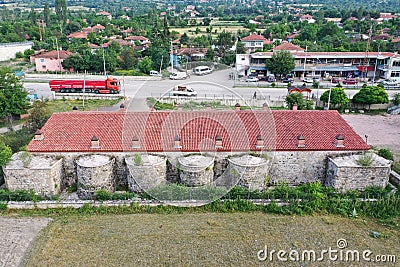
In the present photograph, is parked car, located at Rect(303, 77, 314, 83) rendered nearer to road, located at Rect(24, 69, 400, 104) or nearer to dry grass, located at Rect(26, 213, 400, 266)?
road, located at Rect(24, 69, 400, 104)

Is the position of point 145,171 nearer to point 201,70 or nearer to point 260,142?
point 260,142

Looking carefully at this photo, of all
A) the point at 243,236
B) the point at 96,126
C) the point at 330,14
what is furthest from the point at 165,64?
the point at 330,14

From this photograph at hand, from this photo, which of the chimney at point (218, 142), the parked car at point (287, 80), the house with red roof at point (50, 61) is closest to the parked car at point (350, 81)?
the parked car at point (287, 80)

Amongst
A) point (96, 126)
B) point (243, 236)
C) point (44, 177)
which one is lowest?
point (243, 236)

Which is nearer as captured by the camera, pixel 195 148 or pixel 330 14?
pixel 195 148

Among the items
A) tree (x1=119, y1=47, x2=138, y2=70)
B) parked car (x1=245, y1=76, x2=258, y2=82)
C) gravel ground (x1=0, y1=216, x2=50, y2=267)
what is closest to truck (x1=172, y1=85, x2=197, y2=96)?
parked car (x1=245, y1=76, x2=258, y2=82)

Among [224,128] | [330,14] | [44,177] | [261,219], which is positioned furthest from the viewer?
[330,14]

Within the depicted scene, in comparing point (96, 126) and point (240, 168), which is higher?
point (96, 126)

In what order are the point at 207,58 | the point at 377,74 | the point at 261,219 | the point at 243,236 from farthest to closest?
the point at 207,58
the point at 377,74
the point at 261,219
the point at 243,236

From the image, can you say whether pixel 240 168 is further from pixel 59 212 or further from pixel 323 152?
pixel 59 212
